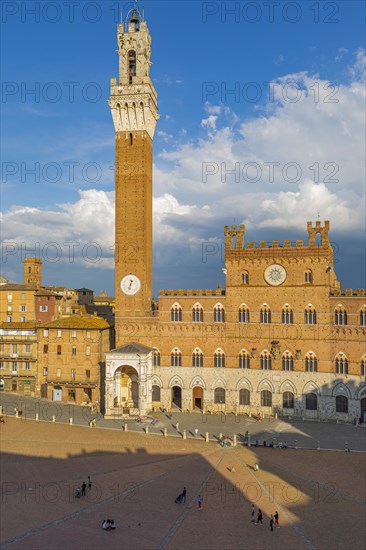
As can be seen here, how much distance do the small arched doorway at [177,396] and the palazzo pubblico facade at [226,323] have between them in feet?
0.43

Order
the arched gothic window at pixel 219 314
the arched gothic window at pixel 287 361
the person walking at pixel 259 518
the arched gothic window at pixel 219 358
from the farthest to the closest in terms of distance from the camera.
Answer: the arched gothic window at pixel 219 314 < the arched gothic window at pixel 219 358 < the arched gothic window at pixel 287 361 < the person walking at pixel 259 518

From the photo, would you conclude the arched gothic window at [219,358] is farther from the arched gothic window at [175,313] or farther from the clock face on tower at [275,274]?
the clock face on tower at [275,274]

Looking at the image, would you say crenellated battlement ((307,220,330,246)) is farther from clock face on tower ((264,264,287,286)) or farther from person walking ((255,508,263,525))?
person walking ((255,508,263,525))

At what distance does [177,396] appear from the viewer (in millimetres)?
60781

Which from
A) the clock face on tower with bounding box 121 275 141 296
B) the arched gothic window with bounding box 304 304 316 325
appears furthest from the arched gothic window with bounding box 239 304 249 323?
the clock face on tower with bounding box 121 275 141 296

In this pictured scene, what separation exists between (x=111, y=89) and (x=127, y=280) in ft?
79.4

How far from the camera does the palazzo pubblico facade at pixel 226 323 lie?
177 feet

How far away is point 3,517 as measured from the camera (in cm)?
2891

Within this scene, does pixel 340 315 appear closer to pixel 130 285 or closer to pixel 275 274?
pixel 275 274

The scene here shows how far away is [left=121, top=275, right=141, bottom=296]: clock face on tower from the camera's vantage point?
59594mm

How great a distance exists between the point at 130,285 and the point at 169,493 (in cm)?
3065

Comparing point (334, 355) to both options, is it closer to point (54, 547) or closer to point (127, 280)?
point (127, 280)

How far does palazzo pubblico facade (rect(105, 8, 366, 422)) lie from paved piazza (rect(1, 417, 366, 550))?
1149 cm

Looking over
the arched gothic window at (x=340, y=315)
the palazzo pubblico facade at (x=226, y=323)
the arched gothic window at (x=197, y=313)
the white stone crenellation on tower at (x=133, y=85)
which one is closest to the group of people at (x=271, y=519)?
the palazzo pubblico facade at (x=226, y=323)
